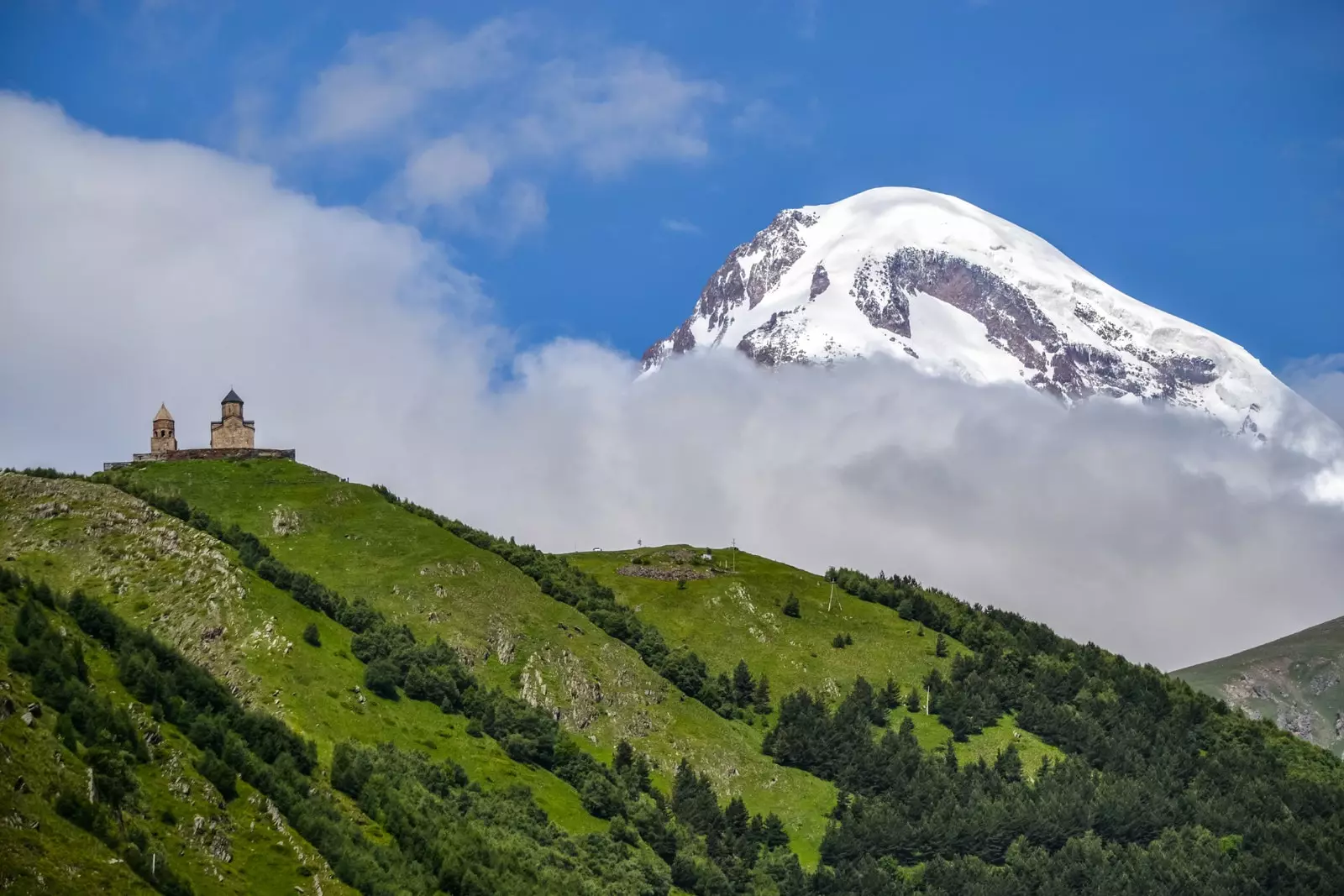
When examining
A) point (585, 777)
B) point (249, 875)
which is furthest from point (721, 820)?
point (249, 875)

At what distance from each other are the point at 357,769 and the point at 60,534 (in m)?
65.0

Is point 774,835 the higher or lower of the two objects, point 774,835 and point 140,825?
the higher

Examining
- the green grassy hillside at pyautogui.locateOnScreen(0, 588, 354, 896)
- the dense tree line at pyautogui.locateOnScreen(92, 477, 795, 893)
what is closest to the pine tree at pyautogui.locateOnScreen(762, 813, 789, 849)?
the dense tree line at pyautogui.locateOnScreen(92, 477, 795, 893)

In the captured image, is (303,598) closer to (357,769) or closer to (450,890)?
(357,769)

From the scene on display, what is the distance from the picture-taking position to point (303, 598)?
18400 cm

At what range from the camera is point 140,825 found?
91.0 m

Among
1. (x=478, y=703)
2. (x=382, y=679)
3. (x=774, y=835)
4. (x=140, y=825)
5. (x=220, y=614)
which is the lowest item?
(x=140, y=825)

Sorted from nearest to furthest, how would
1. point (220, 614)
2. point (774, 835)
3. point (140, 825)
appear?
point (140, 825) → point (220, 614) → point (774, 835)

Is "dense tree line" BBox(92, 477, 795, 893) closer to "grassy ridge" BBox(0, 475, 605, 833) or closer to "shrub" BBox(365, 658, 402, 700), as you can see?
"shrub" BBox(365, 658, 402, 700)

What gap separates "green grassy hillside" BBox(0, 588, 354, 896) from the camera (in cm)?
7888

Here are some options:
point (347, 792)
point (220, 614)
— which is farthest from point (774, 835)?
point (347, 792)

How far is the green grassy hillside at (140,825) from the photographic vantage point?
78.9 meters

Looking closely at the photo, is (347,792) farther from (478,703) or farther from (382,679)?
(478,703)

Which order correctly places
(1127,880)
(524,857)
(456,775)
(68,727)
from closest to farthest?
(68,727), (524,857), (456,775), (1127,880)
